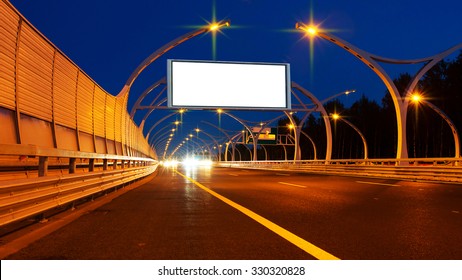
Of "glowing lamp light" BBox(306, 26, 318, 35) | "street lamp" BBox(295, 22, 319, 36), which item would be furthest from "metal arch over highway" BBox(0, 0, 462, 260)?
"glowing lamp light" BBox(306, 26, 318, 35)

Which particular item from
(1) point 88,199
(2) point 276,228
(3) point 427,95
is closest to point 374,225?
(2) point 276,228

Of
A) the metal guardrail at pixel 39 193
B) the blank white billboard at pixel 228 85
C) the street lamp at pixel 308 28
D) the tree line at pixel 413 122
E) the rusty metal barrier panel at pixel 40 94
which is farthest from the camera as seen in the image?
the tree line at pixel 413 122

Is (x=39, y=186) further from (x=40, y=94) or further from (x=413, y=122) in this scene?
(x=413, y=122)

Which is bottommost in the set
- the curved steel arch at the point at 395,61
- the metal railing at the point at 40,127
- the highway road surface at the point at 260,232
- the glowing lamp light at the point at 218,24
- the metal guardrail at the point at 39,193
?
the highway road surface at the point at 260,232

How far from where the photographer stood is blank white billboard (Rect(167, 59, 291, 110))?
34.2m

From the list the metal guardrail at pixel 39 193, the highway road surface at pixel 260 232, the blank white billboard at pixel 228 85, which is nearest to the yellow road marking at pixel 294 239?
the highway road surface at pixel 260 232

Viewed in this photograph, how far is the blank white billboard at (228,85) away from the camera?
34156 mm

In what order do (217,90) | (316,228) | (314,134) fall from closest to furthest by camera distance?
1. (316,228)
2. (217,90)
3. (314,134)

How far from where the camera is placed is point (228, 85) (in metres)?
34.6

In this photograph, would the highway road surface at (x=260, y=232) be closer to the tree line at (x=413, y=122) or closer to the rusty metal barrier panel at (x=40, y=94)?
the rusty metal barrier panel at (x=40, y=94)

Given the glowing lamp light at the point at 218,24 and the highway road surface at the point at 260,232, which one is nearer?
the highway road surface at the point at 260,232

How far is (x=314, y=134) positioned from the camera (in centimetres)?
13662
